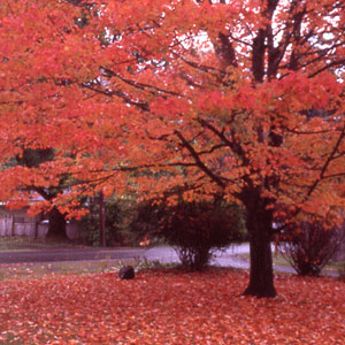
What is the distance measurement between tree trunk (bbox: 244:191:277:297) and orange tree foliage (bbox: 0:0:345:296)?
2cm

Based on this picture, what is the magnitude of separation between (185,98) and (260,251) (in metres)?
4.45

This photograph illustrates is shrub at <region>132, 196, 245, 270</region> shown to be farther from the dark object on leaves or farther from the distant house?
the distant house

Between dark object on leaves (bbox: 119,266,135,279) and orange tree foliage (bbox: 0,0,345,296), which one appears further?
dark object on leaves (bbox: 119,266,135,279)

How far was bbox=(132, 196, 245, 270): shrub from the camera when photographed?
17.3 m

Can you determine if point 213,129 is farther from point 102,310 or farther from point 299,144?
point 102,310

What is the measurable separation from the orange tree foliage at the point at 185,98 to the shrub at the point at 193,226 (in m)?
4.85

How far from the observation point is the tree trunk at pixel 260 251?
1200 centimetres

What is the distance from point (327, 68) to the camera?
36.6 feet

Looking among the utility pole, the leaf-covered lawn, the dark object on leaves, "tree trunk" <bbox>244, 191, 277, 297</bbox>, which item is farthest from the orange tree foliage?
the utility pole

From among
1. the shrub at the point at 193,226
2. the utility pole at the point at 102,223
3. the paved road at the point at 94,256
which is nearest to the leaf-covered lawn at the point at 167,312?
the shrub at the point at 193,226

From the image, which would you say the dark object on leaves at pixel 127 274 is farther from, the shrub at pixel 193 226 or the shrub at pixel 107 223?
the shrub at pixel 107 223

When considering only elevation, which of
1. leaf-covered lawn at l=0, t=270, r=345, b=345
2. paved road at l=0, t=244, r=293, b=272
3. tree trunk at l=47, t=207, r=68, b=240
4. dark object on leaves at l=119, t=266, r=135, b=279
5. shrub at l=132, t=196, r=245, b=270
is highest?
tree trunk at l=47, t=207, r=68, b=240

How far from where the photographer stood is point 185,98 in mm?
9008

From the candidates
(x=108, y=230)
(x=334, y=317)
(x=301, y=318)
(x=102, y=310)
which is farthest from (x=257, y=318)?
(x=108, y=230)
